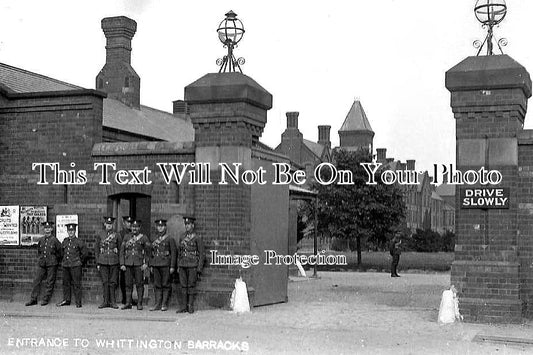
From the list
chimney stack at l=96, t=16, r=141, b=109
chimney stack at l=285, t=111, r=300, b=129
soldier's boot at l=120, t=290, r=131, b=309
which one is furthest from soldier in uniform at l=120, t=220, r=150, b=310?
chimney stack at l=285, t=111, r=300, b=129

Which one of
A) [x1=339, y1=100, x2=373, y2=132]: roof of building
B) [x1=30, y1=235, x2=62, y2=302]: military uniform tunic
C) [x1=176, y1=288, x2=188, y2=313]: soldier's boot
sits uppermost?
[x1=339, y1=100, x2=373, y2=132]: roof of building

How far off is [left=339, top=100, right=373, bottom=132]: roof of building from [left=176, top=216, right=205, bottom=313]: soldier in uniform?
77.7m

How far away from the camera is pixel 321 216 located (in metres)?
36.6

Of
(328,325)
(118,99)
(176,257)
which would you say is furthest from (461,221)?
(118,99)

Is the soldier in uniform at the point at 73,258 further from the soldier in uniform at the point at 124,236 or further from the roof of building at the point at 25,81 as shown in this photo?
the roof of building at the point at 25,81

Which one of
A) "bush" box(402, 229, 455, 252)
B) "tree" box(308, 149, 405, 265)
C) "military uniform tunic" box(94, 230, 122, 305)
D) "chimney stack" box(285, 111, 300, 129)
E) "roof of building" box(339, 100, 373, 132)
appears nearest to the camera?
"military uniform tunic" box(94, 230, 122, 305)

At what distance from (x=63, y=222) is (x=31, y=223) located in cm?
83

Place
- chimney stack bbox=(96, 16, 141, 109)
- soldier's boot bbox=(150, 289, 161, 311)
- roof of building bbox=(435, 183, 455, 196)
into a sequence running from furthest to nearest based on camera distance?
roof of building bbox=(435, 183, 455, 196) < chimney stack bbox=(96, 16, 141, 109) < soldier's boot bbox=(150, 289, 161, 311)

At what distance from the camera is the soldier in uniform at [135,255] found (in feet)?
49.1

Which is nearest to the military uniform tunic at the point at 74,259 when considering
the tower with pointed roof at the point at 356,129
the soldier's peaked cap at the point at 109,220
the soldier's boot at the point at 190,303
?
the soldier's peaked cap at the point at 109,220

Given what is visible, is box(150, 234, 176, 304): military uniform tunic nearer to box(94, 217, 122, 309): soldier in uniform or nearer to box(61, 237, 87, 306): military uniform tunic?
box(94, 217, 122, 309): soldier in uniform

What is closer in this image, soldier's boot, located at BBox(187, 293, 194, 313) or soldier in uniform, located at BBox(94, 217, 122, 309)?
soldier's boot, located at BBox(187, 293, 194, 313)

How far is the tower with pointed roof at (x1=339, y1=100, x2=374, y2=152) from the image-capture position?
90.8 m

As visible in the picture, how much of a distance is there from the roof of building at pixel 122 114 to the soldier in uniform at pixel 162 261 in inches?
195
